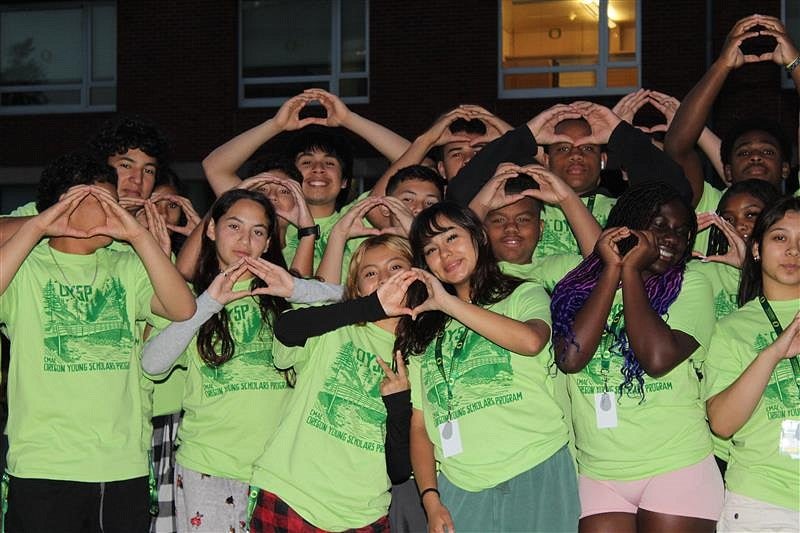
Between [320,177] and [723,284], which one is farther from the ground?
[320,177]

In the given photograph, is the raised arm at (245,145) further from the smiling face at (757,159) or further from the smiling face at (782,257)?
the smiling face at (782,257)

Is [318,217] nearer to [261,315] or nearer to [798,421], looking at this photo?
[261,315]

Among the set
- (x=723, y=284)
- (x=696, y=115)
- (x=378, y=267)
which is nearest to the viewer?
(x=378, y=267)

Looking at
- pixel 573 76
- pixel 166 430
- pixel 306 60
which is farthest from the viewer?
pixel 306 60

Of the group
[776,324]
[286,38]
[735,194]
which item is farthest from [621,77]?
[776,324]

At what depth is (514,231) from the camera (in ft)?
16.2

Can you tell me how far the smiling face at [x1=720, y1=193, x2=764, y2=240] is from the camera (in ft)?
16.2

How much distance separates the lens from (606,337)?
4152mm

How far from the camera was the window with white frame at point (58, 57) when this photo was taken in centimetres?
1595

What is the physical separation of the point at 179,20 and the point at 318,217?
10243 millimetres

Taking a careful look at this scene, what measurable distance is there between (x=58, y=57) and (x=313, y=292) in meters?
13.2

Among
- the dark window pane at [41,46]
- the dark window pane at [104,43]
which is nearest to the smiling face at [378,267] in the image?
the dark window pane at [104,43]

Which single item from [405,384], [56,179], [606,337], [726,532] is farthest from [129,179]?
[726,532]

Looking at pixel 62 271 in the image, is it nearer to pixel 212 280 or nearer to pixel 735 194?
pixel 212 280
